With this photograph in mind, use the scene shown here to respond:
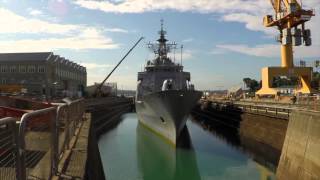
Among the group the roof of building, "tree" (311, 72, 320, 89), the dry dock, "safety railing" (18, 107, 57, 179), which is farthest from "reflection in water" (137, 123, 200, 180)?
the roof of building

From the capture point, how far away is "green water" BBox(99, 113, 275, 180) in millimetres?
23797

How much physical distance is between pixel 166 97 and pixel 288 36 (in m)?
30.4

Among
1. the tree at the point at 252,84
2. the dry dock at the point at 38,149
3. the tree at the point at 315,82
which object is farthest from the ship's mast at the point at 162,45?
the tree at the point at 252,84

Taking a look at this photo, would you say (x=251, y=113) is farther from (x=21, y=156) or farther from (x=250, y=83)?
(x=250, y=83)

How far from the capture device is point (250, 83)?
146375 mm

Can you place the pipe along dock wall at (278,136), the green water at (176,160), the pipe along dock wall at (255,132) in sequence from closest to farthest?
the pipe along dock wall at (278,136), the green water at (176,160), the pipe along dock wall at (255,132)

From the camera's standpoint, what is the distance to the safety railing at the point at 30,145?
169 inches

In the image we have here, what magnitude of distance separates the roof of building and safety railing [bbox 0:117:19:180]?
98.7 metres

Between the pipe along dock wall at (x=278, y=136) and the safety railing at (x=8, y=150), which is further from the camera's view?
the pipe along dock wall at (x=278, y=136)

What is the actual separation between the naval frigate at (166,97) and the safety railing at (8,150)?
26898 mm

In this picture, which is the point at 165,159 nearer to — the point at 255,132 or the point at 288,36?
the point at 255,132

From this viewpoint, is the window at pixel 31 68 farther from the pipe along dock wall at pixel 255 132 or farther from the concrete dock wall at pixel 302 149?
the concrete dock wall at pixel 302 149

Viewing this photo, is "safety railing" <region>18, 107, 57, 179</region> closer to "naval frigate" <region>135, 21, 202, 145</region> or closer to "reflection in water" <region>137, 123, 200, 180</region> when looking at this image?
"reflection in water" <region>137, 123, 200, 180</region>

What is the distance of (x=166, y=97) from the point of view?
31938 mm
